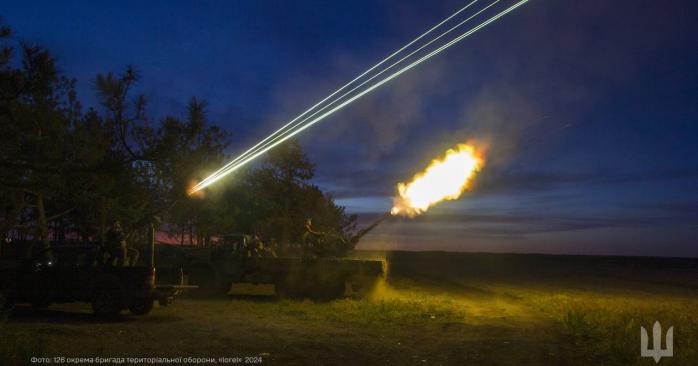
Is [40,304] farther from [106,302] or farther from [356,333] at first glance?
[356,333]

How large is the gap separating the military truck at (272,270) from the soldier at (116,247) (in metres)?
4.06

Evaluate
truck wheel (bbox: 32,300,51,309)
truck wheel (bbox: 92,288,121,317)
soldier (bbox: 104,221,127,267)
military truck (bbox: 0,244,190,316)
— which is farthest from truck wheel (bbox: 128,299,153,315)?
truck wheel (bbox: 32,300,51,309)

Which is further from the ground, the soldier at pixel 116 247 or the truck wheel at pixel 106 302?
the soldier at pixel 116 247

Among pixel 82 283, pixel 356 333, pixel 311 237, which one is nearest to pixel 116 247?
pixel 82 283

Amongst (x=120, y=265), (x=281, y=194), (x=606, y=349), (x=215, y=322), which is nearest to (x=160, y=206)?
(x=281, y=194)

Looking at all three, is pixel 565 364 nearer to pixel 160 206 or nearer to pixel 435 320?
pixel 435 320

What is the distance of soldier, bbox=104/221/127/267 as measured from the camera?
14.7 meters

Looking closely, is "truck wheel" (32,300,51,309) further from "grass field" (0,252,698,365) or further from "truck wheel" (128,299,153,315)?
"truck wheel" (128,299,153,315)

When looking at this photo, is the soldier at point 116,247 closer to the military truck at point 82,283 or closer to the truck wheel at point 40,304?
the military truck at point 82,283

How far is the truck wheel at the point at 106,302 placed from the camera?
13977 millimetres

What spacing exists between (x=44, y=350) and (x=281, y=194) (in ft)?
104

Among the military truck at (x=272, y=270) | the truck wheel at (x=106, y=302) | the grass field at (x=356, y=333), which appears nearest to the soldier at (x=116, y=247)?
the truck wheel at (x=106, y=302)

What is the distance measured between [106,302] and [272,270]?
651 centimetres

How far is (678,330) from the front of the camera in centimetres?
1221
